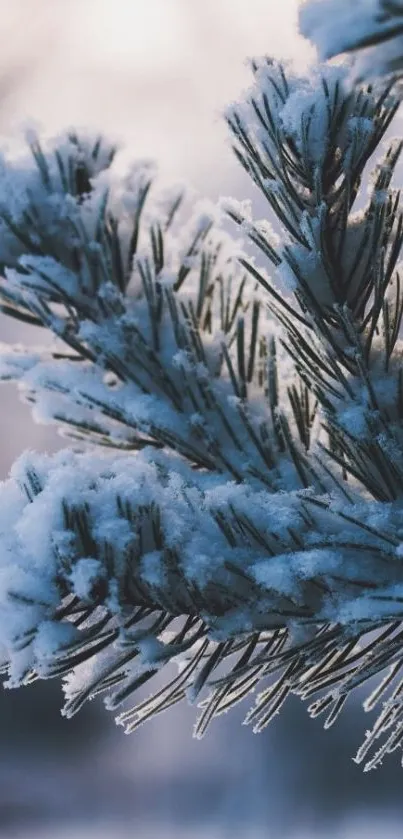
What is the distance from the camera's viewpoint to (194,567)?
725 millimetres

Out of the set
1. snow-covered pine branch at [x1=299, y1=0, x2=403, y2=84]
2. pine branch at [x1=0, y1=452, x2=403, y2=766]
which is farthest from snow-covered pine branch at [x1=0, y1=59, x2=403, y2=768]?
snow-covered pine branch at [x1=299, y1=0, x2=403, y2=84]

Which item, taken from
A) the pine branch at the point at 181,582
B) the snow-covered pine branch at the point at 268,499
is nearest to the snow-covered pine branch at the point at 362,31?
the snow-covered pine branch at the point at 268,499

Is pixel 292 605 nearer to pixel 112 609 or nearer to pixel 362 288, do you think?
pixel 112 609

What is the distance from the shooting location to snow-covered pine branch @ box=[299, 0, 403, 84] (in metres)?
0.45

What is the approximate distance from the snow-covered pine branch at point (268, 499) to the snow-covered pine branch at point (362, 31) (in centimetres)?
24

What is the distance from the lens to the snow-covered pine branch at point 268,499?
2.38 feet

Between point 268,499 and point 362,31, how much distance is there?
44 centimetres

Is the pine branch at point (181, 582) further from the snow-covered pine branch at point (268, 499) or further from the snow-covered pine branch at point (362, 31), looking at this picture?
the snow-covered pine branch at point (362, 31)

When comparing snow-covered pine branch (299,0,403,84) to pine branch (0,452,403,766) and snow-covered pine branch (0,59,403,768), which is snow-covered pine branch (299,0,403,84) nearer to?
snow-covered pine branch (0,59,403,768)

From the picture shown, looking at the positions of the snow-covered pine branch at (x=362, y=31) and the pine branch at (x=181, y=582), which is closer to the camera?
the snow-covered pine branch at (x=362, y=31)

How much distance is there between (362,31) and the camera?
455mm

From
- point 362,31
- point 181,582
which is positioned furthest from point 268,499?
point 362,31

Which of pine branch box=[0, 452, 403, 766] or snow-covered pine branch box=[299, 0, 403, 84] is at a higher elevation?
snow-covered pine branch box=[299, 0, 403, 84]

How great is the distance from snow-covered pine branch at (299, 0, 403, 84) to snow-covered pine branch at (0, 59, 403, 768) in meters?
0.24
